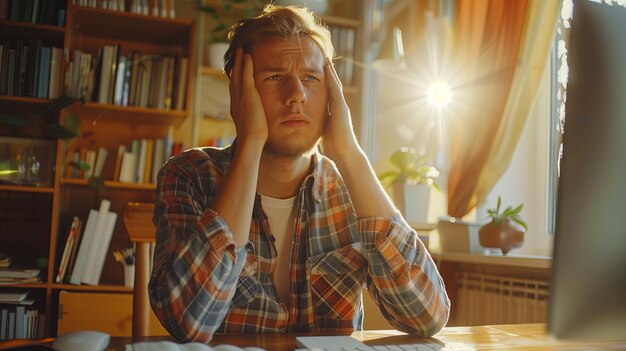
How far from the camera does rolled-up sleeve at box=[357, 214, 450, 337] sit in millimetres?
1033

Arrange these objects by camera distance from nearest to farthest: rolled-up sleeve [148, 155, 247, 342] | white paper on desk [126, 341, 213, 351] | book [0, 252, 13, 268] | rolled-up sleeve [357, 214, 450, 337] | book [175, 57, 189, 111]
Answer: white paper on desk [126, 341, 213, 351]
rolled-up sleeve [148, 155, 247, 342]
rolled-up sleeve [357, 214, 450, 337]
book [0, 252, 13, 268]
book [175, 57, 189, 111]

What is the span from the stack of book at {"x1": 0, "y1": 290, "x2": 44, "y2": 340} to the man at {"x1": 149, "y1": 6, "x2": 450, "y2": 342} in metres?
1.76

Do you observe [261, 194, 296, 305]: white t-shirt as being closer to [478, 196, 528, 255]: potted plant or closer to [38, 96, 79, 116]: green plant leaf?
[478, 196, 528, 255]: potted plant

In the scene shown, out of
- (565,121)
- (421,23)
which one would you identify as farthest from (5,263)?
(565,121)

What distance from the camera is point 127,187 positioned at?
283 cm

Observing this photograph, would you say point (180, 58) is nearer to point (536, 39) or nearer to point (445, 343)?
point (536, 39)

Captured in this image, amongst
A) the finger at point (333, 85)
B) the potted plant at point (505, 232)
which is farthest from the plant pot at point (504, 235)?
the finger at point (333, 85)

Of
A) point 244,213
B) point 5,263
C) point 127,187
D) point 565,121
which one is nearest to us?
point 565,121

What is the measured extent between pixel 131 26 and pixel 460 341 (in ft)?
8.40

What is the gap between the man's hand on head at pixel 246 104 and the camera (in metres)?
1.14

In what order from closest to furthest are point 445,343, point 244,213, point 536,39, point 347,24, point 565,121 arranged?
1. point 565,121
2. point 445,343
3. point 244,213
4. point 536,39
5. point 347,24

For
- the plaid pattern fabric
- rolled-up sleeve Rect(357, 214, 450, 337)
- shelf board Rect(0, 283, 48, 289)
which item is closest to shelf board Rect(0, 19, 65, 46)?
shelf board Rect(0, 283, 48, 289)

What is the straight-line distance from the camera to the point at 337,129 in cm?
125

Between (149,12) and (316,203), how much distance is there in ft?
6.77
